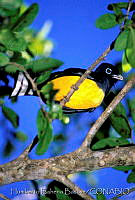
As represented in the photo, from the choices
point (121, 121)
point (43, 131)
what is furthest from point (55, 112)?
point (121, 121)

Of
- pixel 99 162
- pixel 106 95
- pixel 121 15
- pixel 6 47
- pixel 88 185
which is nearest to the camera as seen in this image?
pixel 6 47

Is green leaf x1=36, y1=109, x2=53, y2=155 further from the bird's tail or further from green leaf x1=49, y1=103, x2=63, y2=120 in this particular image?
the bird's tail

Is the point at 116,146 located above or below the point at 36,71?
below

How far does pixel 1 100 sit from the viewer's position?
1.37 meters

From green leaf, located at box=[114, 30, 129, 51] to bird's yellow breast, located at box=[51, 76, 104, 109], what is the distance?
17.0 inches

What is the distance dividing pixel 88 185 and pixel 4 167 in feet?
2.30

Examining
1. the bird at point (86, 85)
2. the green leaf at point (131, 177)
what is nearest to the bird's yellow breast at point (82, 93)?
the bird at point (86, 85)

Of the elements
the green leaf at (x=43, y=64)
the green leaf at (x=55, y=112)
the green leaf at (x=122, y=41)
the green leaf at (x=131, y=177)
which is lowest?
the green leaf at (x=131, y=177)

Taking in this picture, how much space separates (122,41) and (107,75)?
48 cm

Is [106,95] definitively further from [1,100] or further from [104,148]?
[1,100]

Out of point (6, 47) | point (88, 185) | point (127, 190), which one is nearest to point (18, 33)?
point (6, 47)

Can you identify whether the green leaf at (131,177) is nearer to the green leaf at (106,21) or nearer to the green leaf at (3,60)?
the green leaf at (106,21)

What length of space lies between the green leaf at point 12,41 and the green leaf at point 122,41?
336mm

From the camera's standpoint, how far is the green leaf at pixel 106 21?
40.5 inches
